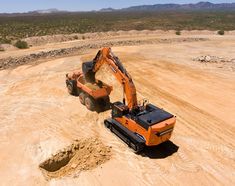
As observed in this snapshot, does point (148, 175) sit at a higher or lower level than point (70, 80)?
lower

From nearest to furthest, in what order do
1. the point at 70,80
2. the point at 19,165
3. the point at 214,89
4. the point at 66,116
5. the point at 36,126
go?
the point at 19,165
the point at 36,126
the point at 66,116
the point at 70,80
the point at 214,89

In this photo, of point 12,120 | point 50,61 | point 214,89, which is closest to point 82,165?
point 12,120

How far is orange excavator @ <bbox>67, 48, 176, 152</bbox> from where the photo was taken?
413 inches

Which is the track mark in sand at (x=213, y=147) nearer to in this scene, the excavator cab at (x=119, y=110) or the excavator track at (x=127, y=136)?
the excavator track at (x=127, y=136)

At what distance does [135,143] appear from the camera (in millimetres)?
11211

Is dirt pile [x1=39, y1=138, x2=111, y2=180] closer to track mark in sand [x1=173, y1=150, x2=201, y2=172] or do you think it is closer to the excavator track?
the excavator track

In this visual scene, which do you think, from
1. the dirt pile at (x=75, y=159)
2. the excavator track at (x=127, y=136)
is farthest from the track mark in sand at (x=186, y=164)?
the dirt pile at (x=75, y=159)

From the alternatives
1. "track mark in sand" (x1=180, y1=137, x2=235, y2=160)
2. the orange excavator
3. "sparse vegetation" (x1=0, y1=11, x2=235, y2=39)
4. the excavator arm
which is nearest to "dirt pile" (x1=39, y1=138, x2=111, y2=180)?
the orange excavator

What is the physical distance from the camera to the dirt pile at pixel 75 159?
1039cm

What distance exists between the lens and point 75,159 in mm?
10977

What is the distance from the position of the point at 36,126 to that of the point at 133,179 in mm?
6045

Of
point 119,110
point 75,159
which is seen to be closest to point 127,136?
point 119,110

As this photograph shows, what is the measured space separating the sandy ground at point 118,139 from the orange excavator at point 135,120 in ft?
1.91

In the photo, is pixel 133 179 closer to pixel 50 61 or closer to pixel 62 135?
pixel 62 135
